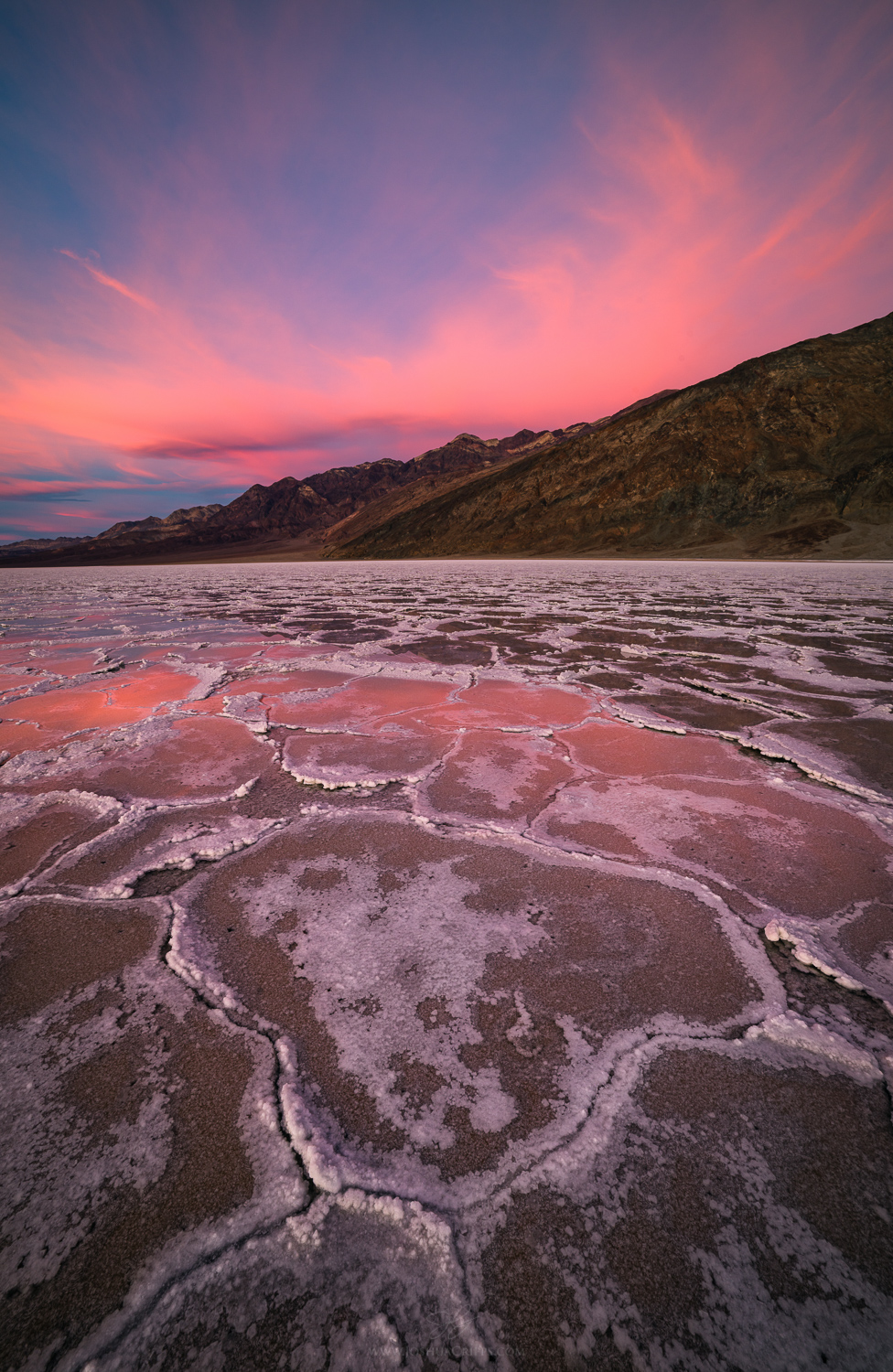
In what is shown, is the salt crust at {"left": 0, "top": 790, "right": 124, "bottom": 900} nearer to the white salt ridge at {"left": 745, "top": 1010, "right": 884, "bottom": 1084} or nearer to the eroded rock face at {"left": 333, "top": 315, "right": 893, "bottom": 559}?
the white salt ridge at {"left": 745, "top": 1010, "right": 884, "bottom": 1084}

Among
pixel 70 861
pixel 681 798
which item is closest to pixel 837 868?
pixel 681 798

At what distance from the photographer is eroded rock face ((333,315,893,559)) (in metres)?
40.3

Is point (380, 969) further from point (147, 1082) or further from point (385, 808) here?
point (385, 808)

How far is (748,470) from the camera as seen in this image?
4447 centimetres

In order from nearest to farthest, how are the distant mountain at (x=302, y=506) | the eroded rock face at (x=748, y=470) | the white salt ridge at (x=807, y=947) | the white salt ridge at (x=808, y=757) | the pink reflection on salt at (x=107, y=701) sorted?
the white salt ridge at (x=807, y=947), the white salt ridge at (x=808, y=757), the pink reflection on salt at (x=107, y=701), the eroded rock face at (x=748, y=470), the distant mountain at (x=302, y=506)

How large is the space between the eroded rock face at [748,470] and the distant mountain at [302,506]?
206 ft

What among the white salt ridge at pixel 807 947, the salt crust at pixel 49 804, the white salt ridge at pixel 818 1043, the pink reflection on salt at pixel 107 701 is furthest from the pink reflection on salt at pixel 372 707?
the white salt ridge at pixel 818 1043

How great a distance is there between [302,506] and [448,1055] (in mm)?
169032

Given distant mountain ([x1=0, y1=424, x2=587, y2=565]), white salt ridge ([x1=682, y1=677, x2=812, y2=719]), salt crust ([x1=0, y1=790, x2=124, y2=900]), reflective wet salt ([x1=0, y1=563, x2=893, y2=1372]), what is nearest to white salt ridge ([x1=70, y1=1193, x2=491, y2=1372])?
reflective wet salt ([x1=0, y1=563, x2=893, y2=1372])

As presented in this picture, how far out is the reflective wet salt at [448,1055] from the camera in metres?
0.75

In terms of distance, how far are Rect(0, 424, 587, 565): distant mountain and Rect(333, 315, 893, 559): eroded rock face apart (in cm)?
6285

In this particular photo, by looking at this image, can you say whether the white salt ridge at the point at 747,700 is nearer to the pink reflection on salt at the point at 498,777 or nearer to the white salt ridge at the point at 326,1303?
the pink reflection on salt at the point at 498,777

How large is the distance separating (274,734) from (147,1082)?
209cm

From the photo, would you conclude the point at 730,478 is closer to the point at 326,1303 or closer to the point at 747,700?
the point at 747,700
